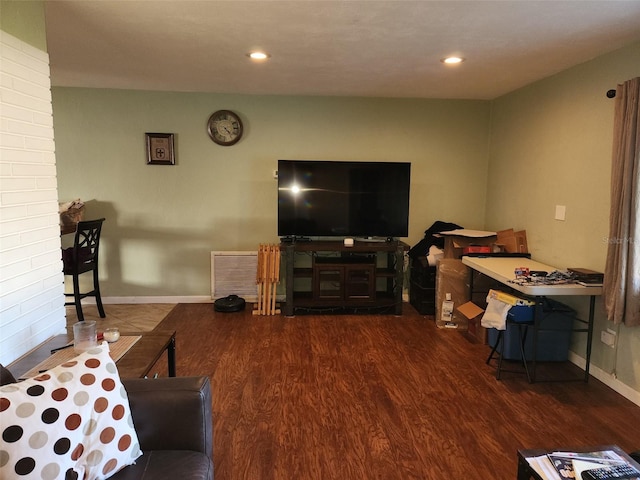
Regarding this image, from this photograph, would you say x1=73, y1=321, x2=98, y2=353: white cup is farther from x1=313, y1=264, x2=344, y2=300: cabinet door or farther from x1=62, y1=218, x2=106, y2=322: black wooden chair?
x1=313, y1=264, x2=344, y2=300: cabinet door

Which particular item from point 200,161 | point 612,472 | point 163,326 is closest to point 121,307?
point 163,326

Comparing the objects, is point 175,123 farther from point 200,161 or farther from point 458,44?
point 458,44

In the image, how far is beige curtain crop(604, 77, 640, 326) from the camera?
2.49m

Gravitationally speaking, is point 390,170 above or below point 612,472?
above

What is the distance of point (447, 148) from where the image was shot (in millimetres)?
4742

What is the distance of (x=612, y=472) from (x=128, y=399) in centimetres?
165

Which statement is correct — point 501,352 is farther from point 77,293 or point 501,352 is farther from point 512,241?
point 77,293

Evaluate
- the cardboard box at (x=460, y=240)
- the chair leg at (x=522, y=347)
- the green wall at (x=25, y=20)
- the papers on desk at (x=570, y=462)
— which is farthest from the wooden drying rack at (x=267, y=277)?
the papers on desk at (x=570, y=462)

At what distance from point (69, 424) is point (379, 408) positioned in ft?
5.94

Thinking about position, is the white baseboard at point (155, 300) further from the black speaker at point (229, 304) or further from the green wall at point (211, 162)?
the black speaker at point (229, 304)

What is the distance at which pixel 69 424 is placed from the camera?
1224 millimetres

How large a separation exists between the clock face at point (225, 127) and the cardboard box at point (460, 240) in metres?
2.40

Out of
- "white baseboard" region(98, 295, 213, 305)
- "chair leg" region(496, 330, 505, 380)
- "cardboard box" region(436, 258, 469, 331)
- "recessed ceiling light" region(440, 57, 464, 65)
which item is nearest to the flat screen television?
"cardboard box" region(436, 258, 469, 331)

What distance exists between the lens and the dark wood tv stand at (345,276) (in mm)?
4297
